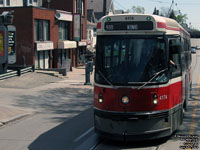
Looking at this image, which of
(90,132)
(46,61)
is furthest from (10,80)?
(90,132)

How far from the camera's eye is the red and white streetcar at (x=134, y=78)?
325 inches

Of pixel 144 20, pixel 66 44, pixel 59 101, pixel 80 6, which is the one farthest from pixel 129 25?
pixel 80 6

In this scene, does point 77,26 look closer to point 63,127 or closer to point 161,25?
point 63,127

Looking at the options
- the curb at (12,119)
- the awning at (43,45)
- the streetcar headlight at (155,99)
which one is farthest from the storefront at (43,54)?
the streetcar headlight at (155,99)

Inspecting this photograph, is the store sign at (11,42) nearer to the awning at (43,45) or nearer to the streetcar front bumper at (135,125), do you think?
the awning at (43,45)

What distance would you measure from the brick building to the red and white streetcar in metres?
20.8

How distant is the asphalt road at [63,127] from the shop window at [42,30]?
11015 millimetres

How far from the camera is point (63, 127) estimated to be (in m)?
11.5

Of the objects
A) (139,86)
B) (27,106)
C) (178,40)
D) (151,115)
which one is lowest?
(27,106)

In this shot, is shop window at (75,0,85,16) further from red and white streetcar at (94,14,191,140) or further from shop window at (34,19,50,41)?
red and white streetcar at (94,14,191,140)

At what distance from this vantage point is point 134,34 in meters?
8.52

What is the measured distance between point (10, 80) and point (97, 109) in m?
15.3

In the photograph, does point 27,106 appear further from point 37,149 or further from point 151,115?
point 151,115

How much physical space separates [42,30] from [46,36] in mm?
1172
